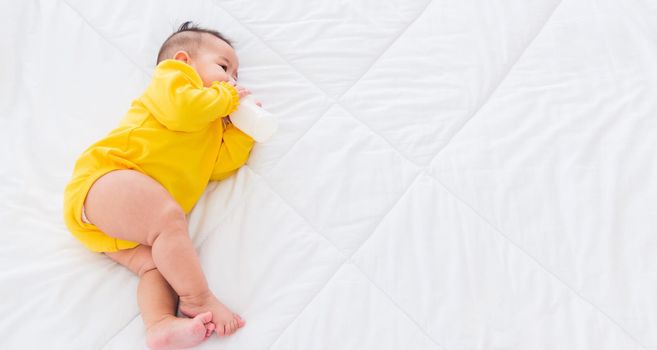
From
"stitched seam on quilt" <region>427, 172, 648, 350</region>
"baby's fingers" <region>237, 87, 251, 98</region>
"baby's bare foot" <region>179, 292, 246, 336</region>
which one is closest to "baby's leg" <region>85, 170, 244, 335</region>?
"baby's bare foot" <region>179, 292, 246, 336</region>

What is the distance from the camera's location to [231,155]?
1.13 m

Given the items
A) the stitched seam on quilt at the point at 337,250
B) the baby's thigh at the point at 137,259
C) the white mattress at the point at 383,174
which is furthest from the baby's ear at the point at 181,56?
the baby's thigh at the point at 137,259

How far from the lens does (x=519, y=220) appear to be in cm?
105

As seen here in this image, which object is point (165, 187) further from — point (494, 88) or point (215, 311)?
point (494, 88)

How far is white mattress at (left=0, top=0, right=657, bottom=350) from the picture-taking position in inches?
38.2

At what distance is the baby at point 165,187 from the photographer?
3.21 ft

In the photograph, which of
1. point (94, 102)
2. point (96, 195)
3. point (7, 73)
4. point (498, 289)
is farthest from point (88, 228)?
point (498, 289)

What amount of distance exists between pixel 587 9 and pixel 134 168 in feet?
3.16

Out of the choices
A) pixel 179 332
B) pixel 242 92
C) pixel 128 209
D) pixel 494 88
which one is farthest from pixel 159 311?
pixel 494 88

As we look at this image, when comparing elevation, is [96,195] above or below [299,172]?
below

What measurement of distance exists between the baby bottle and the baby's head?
9 centimetres

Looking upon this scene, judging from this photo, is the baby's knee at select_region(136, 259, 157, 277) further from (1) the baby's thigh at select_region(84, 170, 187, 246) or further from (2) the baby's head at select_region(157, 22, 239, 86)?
(2) the baby's head at select_region(157, 22, 239, 86)

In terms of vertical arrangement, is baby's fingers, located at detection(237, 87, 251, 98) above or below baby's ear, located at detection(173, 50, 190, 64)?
above

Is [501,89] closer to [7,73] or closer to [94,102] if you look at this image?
[94,102]
